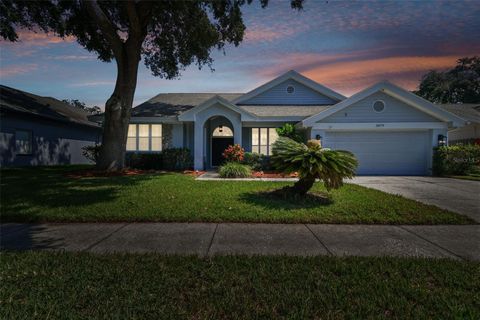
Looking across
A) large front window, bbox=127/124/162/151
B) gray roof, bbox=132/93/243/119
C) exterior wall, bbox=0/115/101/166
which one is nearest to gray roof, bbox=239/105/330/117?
gray roof, bbox=132/93/243/119

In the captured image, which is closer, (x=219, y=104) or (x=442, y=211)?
(x=442, y=211)

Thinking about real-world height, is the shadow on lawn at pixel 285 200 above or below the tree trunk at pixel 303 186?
below

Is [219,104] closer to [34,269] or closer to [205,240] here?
[205,240]

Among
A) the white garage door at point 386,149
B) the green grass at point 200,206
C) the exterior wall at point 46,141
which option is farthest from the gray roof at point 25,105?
the white garage door at point 386,149

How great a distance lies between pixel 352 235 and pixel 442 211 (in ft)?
10.5

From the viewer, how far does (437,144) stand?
14.9 m

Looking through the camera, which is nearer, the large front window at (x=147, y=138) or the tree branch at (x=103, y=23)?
the tree branch at (x=103, y=23)

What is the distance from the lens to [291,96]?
61.0 feet

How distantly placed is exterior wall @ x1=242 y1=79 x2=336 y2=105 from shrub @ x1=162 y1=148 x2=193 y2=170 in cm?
588

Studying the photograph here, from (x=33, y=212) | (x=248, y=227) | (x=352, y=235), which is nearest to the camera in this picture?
(x=352, y=235)

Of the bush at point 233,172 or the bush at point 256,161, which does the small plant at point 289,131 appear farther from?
the bush at point 233,172

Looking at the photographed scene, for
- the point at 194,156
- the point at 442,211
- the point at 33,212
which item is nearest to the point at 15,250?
the point at 33,212

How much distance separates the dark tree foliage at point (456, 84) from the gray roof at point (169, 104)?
39.6 meters

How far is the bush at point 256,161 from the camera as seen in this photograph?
15.4 m
